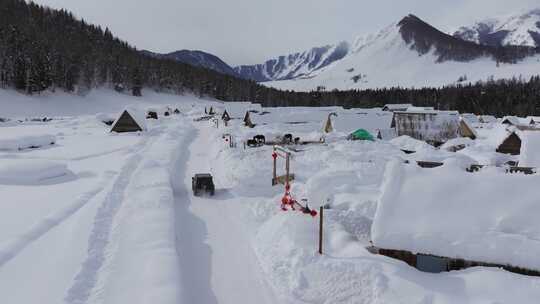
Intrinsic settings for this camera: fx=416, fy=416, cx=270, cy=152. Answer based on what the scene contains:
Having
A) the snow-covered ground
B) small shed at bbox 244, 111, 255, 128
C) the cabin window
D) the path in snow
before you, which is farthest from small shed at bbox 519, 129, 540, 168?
small shed at bbox 244, 111, 255, 128

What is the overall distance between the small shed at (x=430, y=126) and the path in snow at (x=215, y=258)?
118 feet

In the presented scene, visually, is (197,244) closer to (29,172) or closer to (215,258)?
(215,258)

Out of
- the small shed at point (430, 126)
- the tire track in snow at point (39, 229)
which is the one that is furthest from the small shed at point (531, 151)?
the tire track in snow at point (39, 229)

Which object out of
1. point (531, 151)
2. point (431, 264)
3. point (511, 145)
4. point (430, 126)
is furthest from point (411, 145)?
point (431, 264)

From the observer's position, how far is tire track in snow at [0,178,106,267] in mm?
11906

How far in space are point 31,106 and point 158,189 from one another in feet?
250

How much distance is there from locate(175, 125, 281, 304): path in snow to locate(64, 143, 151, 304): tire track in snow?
2.25 metres

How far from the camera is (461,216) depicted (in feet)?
33.6

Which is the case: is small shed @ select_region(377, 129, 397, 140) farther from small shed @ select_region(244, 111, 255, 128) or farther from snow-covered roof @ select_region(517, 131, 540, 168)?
snow-covered roof @ select_region(517, 131, 540, 168)

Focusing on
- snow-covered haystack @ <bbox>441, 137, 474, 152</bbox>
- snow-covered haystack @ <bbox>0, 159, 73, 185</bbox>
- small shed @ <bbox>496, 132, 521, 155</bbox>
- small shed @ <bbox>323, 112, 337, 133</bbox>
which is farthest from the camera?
small shed @ <bbox>323, 112, 337, 133</bbox>

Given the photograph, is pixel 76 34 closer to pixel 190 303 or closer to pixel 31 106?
pixel 31 106

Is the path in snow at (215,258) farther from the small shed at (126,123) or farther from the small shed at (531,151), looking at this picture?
the small shed at (126,123)

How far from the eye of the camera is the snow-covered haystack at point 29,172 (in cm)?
2161

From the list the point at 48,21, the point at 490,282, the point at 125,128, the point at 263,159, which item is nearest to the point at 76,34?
the point at 48,21
